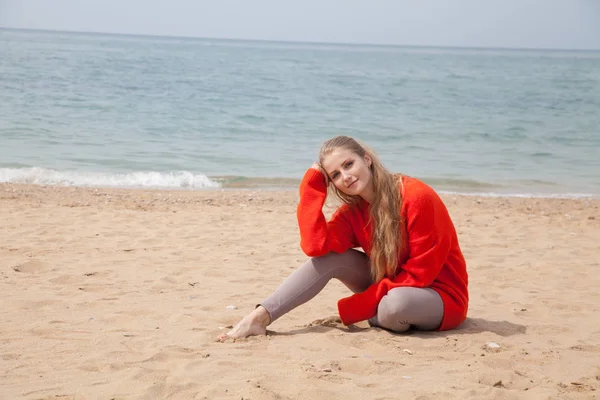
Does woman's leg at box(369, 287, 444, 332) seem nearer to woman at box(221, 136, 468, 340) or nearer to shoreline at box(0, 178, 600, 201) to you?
woman at box(221, 136, 468, 340)

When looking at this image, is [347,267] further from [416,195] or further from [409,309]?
[416,195]

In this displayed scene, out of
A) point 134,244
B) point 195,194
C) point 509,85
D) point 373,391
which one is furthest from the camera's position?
point 509,85

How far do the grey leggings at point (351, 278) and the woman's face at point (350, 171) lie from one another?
0.38m

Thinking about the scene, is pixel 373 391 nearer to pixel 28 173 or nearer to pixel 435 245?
pixel 435 245

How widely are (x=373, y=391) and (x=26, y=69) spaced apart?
2889 centimetres

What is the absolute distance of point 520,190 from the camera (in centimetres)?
1205

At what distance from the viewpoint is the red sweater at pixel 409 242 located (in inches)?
147

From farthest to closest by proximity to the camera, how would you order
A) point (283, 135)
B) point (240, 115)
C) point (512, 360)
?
point (240, 115), point (283, 135), point (512, 360)

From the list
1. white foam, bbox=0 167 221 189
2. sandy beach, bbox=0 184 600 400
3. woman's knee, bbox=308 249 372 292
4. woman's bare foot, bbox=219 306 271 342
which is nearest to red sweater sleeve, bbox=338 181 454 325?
woman's knee, bbox=308 249 372 292

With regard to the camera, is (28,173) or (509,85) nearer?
(28,173)

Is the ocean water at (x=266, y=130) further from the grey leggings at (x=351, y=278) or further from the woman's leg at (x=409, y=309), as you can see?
the woman's leg at (x=409, y=309)

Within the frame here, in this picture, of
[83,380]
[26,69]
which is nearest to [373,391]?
[83,380]

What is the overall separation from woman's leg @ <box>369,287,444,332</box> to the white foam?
7866 millimetres

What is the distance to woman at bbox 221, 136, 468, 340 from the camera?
12.3 ft
